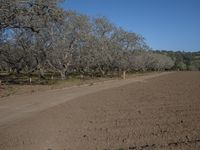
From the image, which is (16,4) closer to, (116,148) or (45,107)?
(45,107)

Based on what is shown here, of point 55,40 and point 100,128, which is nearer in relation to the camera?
point 100,128

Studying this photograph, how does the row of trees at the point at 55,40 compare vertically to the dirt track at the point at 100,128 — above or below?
above

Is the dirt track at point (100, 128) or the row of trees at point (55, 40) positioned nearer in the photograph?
the dirt track at point (100, 128)

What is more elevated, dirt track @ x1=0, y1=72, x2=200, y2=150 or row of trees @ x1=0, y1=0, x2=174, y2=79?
row of trees @ x1=0, y1=0, x2=174, y2=79

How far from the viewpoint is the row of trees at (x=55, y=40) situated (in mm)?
24047

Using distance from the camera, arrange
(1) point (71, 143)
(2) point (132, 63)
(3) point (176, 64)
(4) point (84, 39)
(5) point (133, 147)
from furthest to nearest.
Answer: (3) point (176, 64) < (2) point (132, 63) < (4) point (84, 39) < (1) point (71, 143) < (5) point (133, 147)

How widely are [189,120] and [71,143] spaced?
14.9 ft

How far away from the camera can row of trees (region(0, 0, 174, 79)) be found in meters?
24.0

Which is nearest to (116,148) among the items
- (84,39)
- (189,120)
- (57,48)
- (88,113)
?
(189,120)

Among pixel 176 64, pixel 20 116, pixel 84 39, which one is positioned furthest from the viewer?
pixel 176 64

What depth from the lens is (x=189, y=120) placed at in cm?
1123

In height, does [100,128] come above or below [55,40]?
below

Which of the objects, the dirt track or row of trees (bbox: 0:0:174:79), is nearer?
the dirt track

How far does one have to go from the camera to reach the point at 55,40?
43.0 meters
